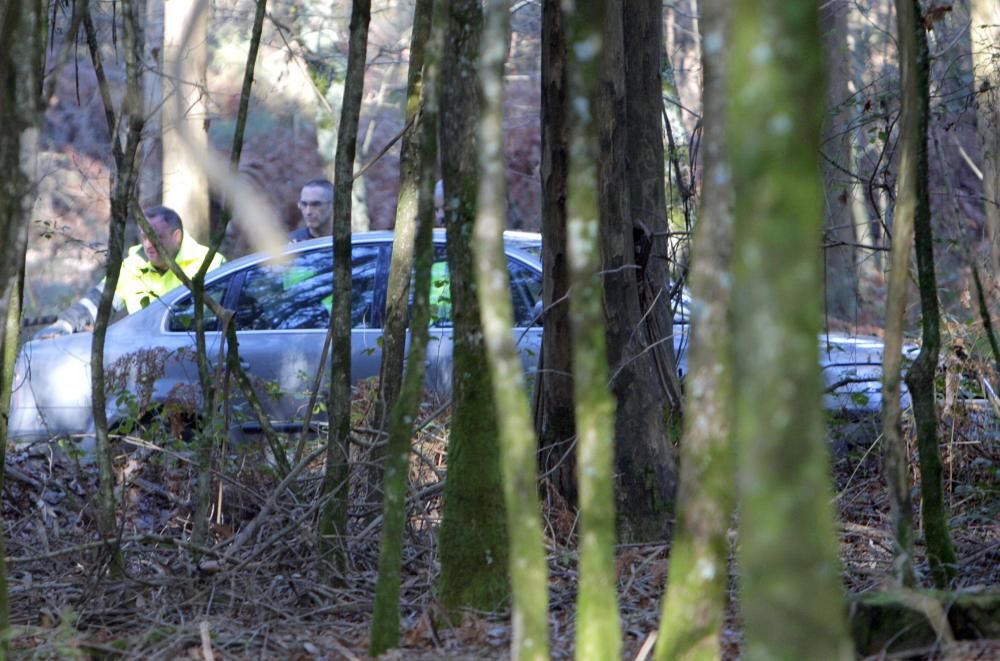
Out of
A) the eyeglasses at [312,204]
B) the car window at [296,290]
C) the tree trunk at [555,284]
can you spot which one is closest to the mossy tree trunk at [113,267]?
the tree trunk at [555,284]

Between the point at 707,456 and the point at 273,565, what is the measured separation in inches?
108

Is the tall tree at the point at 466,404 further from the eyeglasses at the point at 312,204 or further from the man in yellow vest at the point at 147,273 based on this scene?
the eyeglasses at the point at 312,204

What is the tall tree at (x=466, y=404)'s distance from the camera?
4.30m

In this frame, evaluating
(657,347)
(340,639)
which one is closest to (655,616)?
(340,639)

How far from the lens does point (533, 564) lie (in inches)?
122

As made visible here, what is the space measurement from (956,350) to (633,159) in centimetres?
218

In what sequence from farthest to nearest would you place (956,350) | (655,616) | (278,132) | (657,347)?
(278,132) < (956,350) < (657,347) < (655,616)

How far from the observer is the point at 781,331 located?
1986mm

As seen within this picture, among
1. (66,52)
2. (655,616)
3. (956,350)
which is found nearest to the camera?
(66,52)

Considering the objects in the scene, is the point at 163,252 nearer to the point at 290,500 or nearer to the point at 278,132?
the point at 290,500

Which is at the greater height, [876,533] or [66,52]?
[66,52]

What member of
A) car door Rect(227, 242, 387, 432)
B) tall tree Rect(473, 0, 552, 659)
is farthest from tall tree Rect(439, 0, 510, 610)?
car door Rect(227, 242, 387, 432)

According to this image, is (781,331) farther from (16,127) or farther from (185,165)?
(185,165)

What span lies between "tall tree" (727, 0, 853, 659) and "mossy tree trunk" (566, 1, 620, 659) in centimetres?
95
